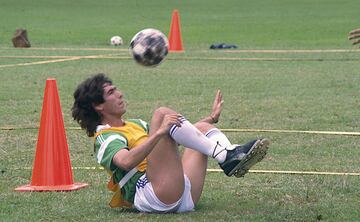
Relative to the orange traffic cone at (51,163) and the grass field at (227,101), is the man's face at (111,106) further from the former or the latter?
the orange traffic cone at (51,163)

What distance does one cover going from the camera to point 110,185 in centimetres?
761

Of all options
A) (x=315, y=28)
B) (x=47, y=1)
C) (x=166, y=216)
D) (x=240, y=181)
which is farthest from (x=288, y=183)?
(x=47, y=1)

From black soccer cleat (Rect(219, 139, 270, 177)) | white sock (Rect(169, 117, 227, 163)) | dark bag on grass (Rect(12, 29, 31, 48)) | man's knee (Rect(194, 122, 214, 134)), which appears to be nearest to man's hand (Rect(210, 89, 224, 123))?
man's knee (Rect(194, 122, 214, 134))

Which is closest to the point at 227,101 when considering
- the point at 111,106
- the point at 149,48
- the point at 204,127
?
the point at 149,48

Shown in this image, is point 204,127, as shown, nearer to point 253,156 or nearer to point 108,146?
point 253,156

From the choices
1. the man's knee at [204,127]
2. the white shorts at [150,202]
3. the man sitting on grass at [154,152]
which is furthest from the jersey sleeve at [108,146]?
the man's knee at [204,127]

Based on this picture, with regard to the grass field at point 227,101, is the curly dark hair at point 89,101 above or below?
above

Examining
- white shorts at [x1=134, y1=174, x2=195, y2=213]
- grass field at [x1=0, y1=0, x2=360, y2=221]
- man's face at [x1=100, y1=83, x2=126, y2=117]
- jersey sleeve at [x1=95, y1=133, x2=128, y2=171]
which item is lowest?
grass field at [x1=0, y1=0, x2=360, y2=221]

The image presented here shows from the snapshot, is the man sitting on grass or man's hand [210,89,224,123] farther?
man's hand [210,89,224,123]

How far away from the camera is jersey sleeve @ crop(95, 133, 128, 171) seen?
287 inches

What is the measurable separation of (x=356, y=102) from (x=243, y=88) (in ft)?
8.24

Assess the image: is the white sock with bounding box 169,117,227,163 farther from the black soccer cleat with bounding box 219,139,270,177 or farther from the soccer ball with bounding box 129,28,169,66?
the soccer ball with bounding box 129,28,169,66

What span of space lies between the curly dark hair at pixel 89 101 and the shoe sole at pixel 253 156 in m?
1.12

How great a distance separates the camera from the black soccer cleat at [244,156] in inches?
285
